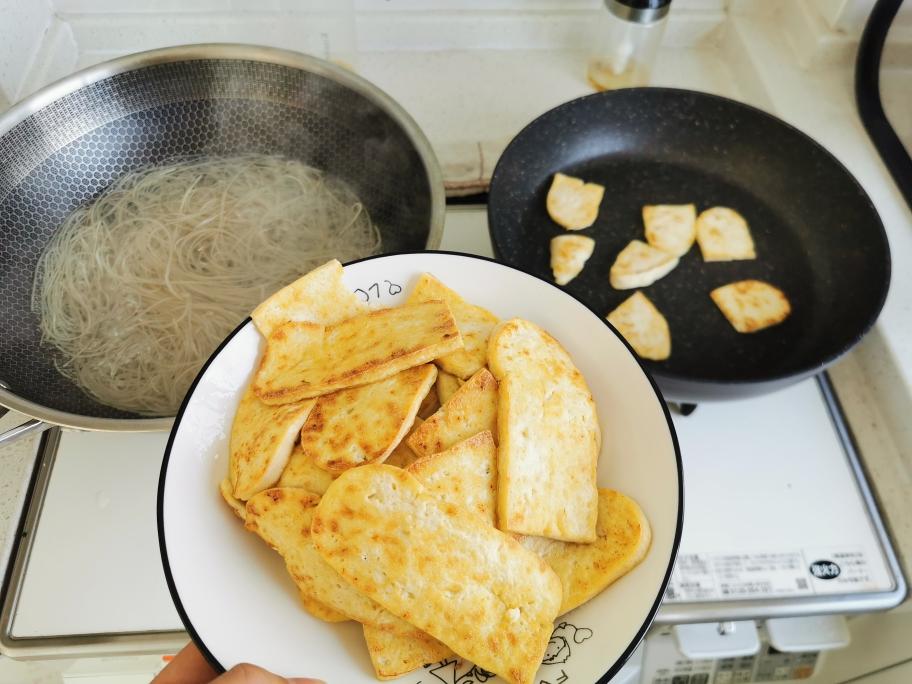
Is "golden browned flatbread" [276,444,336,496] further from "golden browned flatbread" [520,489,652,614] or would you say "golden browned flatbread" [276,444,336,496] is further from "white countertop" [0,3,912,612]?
"white countertop" [0,3,912,612]

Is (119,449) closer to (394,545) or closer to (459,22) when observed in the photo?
(394,545)

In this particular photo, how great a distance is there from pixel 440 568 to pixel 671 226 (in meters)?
0.84

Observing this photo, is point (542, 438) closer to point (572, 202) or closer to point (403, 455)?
point (403, 455)

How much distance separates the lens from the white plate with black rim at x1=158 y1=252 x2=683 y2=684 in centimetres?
63

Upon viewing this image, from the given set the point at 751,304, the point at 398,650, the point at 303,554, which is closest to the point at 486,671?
the point at 398,650

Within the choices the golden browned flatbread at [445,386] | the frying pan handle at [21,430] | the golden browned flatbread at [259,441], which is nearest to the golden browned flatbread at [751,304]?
the golden browned flatbread at [445,386]

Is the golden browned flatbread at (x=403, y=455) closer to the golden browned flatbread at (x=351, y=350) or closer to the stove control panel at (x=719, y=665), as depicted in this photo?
the golden browned flatbread at (x=351, y=350)

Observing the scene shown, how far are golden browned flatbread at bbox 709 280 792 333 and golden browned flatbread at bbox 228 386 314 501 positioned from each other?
74 cm

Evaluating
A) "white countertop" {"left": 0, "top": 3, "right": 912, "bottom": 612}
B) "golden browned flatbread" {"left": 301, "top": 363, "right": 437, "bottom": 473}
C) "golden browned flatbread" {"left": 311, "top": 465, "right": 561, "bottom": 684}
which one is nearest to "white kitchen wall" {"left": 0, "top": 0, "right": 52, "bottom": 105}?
"white countertop" {"left": 0, "top": 3, "right": 912, "bottom": 612}

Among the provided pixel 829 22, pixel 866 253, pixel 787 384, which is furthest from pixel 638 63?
pixel 787 384

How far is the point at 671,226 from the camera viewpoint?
1.24 meters

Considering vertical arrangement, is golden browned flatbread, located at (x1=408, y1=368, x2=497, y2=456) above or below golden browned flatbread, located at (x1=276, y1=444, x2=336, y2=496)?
above

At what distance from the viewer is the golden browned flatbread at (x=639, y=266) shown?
3.81 feet

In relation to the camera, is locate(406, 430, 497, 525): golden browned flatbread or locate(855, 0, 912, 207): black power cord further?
locate(855, 0, 912, 207): black power cord
